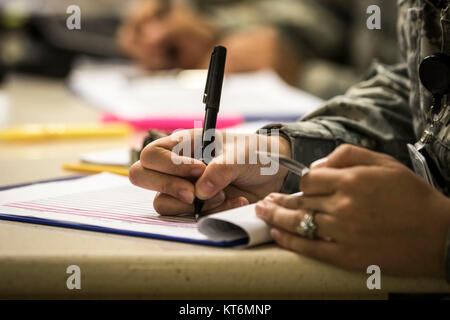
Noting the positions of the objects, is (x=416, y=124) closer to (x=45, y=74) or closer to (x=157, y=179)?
(x=157, y=179)

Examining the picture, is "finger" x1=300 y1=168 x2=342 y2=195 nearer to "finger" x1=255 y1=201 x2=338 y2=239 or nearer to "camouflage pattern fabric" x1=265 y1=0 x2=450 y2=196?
"finger" x1=255 y1=201 x2=338 y2=239

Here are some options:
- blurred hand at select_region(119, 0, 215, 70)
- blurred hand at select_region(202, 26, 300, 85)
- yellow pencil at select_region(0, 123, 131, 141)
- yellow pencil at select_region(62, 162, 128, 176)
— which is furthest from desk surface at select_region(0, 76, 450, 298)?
blurred hand at select_region(119, 0, 215, 70)

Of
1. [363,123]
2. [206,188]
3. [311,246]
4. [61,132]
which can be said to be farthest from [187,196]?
[61,132]

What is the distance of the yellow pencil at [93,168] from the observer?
0.74 meters

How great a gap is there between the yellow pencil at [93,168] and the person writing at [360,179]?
185 mm

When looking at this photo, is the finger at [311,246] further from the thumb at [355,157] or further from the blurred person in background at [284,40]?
the blurred person in background at [284,40]

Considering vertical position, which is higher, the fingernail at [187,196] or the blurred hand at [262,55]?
the blurred hand at [262,55]

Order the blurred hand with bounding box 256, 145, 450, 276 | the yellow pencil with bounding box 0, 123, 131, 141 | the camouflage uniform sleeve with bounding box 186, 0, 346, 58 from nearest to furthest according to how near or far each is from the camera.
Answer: the blurred hand with bounding box 256, 145, 450, 276 → the yellow pencil with bounding box 0, 123, 131, 141 → the camouflage uniform sleeve with bounding box 186, 0, 346, 58

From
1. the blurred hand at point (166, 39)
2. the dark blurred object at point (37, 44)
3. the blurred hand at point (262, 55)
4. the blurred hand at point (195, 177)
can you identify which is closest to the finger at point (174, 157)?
the blurred hand at point (195, 177)

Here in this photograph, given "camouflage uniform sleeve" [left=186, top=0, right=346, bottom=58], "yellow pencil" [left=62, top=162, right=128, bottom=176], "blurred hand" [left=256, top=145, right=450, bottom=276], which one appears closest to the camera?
"blurred hand" [left=256, top=145, right=450, bottom=276]

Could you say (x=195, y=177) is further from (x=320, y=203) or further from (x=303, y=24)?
(x=303, y=24)

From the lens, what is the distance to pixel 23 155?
900mm

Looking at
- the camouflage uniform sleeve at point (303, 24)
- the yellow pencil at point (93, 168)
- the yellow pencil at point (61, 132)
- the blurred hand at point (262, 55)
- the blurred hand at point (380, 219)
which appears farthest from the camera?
the camouflage uniform sleeve at point (303, 24)

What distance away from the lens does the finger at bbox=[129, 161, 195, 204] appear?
1.73 feet
